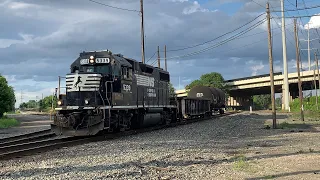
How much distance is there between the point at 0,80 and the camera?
127 feet

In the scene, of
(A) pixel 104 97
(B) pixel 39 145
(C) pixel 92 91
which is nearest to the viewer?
(B) pixel 39 145

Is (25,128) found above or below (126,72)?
below

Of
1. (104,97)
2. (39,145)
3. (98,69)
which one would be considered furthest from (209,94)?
(39,145)

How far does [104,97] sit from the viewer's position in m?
16.4

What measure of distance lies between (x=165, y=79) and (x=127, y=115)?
738 centimetres

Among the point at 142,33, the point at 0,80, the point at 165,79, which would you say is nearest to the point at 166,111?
the point at 165,79

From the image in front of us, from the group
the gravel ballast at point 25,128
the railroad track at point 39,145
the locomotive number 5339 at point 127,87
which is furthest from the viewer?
the gravel ballast at point 25,128

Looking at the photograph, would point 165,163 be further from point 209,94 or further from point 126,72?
point 209,94

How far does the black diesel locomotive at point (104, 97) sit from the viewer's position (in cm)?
1561

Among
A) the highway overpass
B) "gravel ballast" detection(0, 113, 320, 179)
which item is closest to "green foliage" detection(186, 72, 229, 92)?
the highway overpass

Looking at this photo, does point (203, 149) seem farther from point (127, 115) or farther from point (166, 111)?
point (166, 111)

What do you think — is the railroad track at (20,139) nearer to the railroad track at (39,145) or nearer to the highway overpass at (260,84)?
the railroad track at (39,145)

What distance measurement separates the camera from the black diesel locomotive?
1561cm

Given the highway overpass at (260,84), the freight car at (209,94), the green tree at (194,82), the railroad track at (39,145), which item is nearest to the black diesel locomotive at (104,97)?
the railroad track at (39,145)
